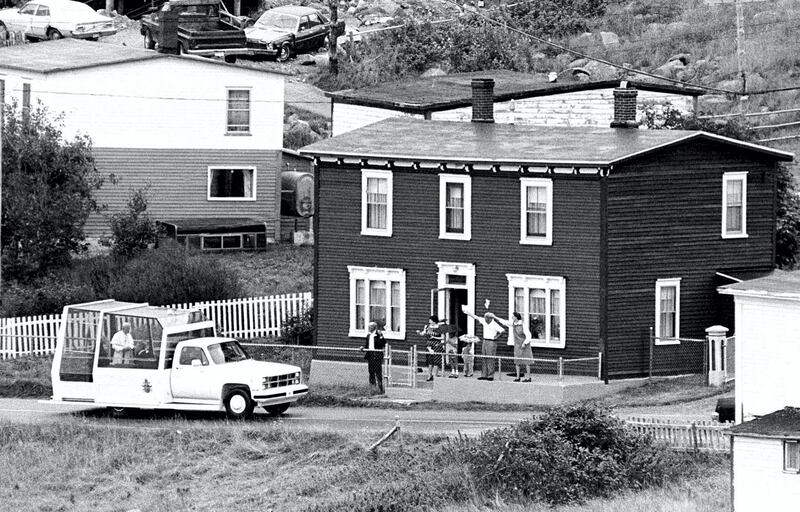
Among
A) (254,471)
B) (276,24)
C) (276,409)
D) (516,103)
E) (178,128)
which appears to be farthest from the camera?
(276,24)

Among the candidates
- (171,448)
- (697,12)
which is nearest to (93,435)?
(171,448)

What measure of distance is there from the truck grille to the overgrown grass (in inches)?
32.6

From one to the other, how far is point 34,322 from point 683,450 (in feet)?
69.4

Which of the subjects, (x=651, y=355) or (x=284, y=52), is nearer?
(x=651, y=355)

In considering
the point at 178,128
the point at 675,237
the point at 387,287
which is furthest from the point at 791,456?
the point at 178,128

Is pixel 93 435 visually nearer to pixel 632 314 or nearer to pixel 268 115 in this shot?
pixel 632 314

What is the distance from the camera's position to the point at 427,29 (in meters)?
88.6

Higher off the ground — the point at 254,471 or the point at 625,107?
the point at 625,107

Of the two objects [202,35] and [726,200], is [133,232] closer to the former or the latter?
[726,200]

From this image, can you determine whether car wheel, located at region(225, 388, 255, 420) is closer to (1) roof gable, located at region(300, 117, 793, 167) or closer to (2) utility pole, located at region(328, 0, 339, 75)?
(1) roof gable, located at region(300, 117, 793, 167)

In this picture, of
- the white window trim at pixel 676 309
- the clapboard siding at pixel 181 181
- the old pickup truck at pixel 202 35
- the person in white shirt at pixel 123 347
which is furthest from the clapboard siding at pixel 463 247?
the old pickup truck at pixel 202 35

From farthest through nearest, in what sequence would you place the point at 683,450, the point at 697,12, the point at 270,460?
the point at 697,12 → the point at 270,460 → the point at 683,450

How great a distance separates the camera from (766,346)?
3578 cm

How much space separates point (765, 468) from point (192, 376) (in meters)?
15.0
